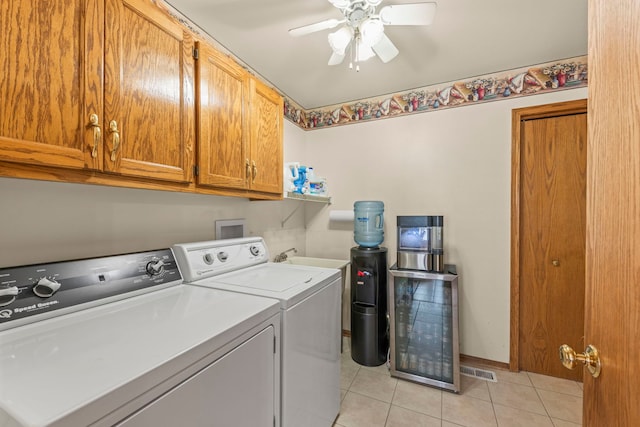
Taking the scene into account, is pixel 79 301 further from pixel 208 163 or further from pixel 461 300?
pixel 461 300

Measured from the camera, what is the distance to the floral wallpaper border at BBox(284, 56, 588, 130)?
2.04 metres

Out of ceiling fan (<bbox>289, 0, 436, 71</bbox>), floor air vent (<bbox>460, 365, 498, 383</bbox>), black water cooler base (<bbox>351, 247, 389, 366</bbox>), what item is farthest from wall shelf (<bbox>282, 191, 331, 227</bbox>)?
floor air vent (<bbox>460, 365, 498, 383</bbox>)

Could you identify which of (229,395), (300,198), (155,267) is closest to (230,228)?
(300,198)

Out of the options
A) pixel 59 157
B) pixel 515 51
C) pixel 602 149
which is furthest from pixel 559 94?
pixel 59 157

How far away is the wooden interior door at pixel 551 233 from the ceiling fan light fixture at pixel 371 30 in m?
1.54

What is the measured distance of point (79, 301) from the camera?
938mm

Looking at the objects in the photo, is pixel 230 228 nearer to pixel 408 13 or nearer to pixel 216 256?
pixel 216 256

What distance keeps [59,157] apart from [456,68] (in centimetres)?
254

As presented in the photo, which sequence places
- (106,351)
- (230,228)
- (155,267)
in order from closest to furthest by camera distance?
(106,351) < (155,267) < (230,228)

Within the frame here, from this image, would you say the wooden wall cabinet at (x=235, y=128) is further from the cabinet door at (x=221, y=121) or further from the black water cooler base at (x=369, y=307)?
the black water cooler base at (x=369, y=307)

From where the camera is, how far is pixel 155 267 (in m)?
1.21

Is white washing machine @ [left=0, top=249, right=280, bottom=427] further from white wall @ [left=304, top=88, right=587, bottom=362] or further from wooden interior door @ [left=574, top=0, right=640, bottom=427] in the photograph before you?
white wall @ [left=304, top=88, right=587, bottom=362]

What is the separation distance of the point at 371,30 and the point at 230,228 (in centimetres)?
152

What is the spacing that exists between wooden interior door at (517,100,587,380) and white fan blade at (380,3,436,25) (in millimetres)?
1410
